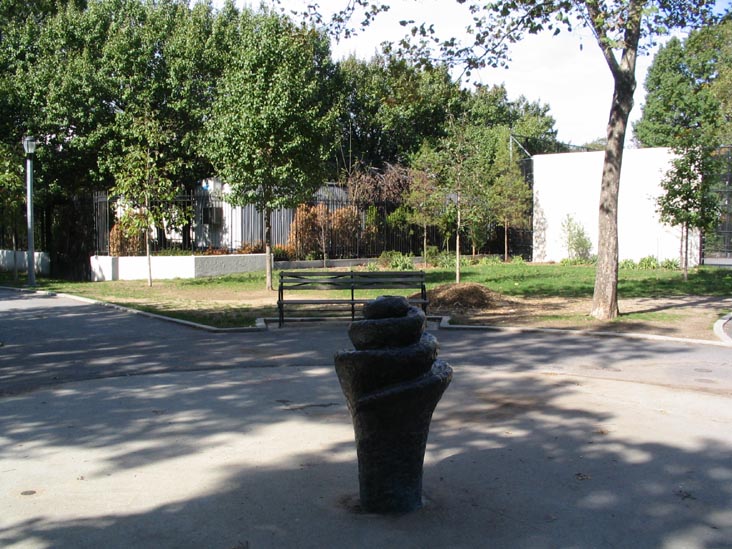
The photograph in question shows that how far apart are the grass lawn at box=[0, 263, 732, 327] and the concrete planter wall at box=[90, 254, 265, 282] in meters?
0.78

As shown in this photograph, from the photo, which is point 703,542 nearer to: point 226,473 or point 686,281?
point 226,473

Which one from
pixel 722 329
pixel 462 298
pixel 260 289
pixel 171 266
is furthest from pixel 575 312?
pixel 171 266

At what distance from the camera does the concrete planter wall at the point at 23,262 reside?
91.6ft

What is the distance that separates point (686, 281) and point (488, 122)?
35.8m

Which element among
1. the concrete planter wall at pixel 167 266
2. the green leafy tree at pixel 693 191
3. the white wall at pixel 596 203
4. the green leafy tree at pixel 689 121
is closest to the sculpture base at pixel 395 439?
the green leafy tree at pixel 689 121

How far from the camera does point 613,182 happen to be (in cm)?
1278

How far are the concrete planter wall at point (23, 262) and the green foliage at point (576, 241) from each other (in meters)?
21.3

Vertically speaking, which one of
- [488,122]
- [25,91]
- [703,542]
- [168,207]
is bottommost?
[703,542]

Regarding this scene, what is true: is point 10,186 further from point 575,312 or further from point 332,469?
point 332,469

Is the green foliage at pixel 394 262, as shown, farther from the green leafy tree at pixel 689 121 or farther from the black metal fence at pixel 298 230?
the green leafy tree at pixel 689 121

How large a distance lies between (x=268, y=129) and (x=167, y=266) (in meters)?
8.38

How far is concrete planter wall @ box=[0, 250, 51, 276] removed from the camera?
27906 mm

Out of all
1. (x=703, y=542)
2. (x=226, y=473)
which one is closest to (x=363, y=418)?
(x=226, y=473)

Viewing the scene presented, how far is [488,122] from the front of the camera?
180 feet
